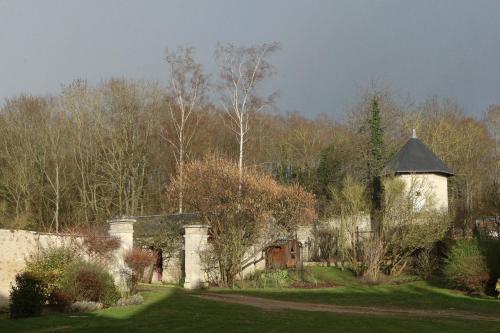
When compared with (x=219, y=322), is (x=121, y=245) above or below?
above

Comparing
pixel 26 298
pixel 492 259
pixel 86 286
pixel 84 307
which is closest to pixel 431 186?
pixel 492 259

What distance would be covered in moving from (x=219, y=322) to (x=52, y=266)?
26.7ft

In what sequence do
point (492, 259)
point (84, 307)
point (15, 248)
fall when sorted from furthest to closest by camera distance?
point (15, 248) < point (492, 259) < point (84, 307)

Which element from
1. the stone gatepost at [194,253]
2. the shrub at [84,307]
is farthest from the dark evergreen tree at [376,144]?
the shrub at [84,307]

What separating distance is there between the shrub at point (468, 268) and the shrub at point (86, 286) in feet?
44.0

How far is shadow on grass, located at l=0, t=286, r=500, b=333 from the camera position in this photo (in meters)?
12.7

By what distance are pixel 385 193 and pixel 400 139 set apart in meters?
17.8

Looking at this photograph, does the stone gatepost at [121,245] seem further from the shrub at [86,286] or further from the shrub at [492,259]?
the shrub at [492,259]

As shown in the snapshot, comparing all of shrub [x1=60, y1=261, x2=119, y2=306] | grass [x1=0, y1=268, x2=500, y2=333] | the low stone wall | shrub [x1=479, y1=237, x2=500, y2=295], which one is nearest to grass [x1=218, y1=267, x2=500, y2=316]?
grass [x1=0, y1=268, x2=500, y2=333]

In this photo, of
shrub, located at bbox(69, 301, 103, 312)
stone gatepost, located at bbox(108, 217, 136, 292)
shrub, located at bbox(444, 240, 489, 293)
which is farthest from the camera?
shrub, located at bbox(444, 240, 489, 293)

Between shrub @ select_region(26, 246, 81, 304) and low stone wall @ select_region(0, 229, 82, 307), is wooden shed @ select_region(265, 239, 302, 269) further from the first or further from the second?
shrub @ select_region(26, 246, 81, 304)

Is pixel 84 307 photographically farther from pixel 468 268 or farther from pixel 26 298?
pixel 468 268

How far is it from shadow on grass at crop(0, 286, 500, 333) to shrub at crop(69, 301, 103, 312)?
62 centimetres

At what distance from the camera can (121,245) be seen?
22812mm
